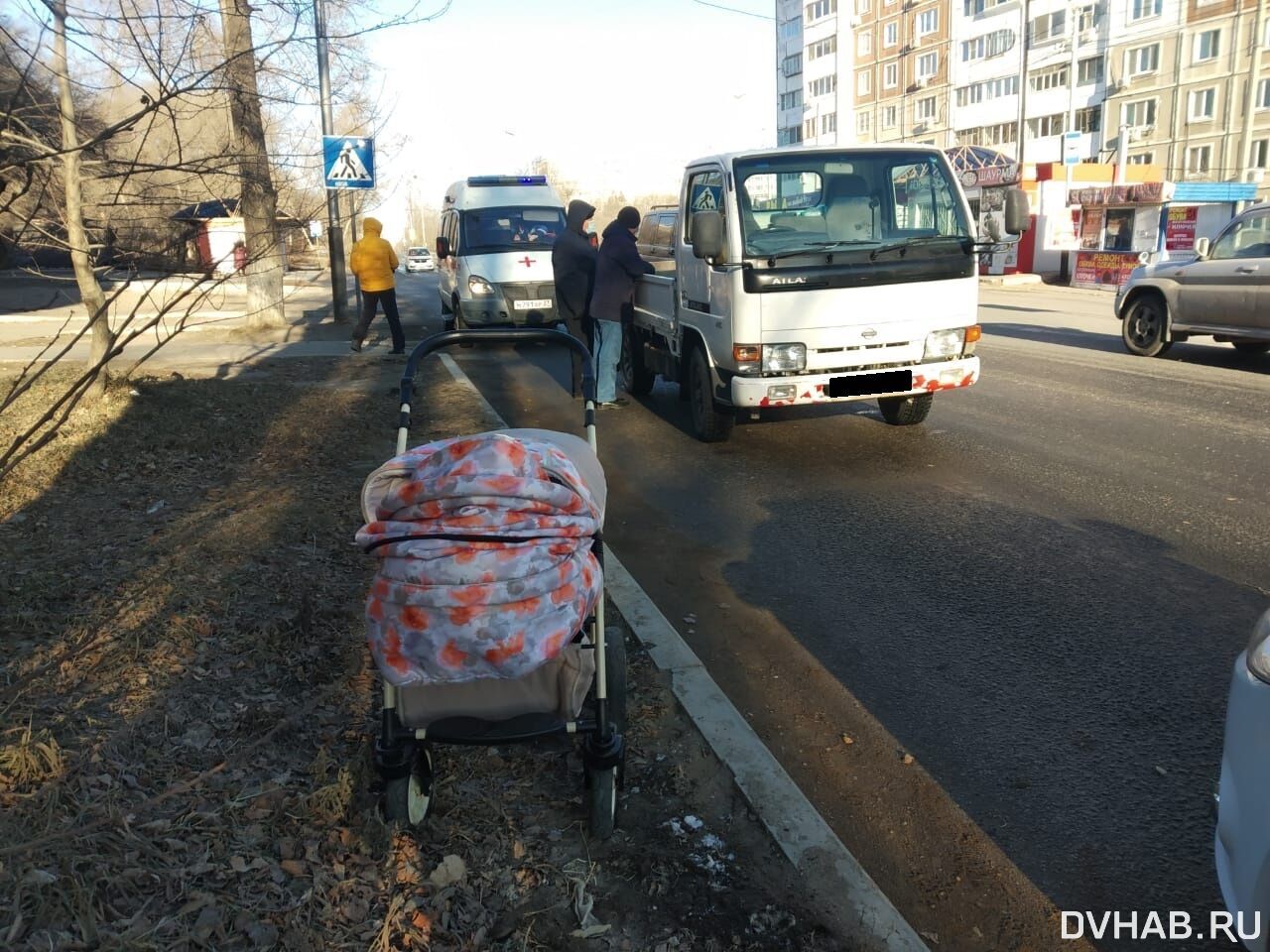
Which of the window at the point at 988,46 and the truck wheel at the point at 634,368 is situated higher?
the window at the point at 988,46

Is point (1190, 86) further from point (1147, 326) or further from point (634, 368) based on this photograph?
point (634, 368)

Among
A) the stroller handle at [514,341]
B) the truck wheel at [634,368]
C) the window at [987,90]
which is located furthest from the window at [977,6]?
the stroller handle at [514,341]

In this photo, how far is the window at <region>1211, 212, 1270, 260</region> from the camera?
12016 mm

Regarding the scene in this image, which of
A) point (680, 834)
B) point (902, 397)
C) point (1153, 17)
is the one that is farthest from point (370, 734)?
point (1153, 17)

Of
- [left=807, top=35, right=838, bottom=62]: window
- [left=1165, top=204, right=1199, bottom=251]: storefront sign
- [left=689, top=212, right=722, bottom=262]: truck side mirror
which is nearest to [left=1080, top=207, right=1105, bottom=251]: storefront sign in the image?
[left=1165, top=204, right=1199, bottom=251]: storefront sign

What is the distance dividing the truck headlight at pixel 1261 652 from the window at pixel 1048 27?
69858 millimetres

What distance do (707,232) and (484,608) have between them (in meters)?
5.41

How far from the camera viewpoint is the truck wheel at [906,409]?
900 cm

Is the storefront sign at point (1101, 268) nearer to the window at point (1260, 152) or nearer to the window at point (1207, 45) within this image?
the window at point (1260, 152)

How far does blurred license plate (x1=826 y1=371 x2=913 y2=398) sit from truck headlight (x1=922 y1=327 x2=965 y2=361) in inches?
9.1

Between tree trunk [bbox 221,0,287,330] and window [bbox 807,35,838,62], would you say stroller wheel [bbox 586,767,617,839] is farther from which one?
window [bbox 807,35,838,62]

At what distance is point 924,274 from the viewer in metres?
7.77

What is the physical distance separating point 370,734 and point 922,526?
3838 mm

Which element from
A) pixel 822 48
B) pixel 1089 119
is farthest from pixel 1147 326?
pixel 822 48
